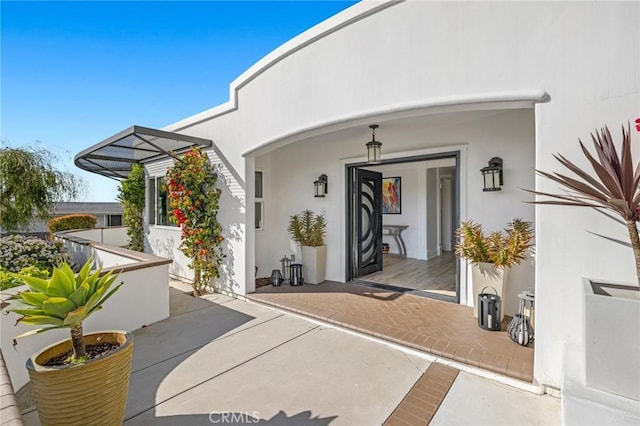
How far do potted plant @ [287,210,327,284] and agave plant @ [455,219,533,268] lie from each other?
2867 millimetres

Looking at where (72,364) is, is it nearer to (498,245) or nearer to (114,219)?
(498,245)

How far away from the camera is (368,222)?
6.90 meters

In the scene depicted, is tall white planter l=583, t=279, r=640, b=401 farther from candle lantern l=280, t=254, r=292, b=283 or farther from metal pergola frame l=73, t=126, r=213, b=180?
metal pergola frame l=73, t=126, r=213, b=180

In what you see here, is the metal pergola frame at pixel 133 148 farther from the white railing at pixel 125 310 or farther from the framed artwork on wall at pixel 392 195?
the framed artwork on wall at pixel 392 195

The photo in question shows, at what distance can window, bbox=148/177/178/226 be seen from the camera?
8.00 m

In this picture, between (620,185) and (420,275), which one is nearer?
(620,185)

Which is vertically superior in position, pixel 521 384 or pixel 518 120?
pixel 518 120

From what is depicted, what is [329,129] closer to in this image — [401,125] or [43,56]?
[401,125]

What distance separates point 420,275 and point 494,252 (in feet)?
9.74

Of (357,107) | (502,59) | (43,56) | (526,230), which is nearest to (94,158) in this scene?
(43,56)

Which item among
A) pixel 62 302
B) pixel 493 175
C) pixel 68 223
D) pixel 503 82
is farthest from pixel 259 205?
pixel 68 223

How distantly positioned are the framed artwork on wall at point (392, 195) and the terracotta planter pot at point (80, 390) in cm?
886

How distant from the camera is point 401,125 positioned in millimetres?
4941

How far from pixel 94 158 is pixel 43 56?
2253 mm
